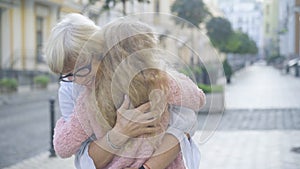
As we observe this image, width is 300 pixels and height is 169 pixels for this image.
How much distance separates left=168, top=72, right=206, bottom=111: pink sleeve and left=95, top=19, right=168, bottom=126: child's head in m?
0.05

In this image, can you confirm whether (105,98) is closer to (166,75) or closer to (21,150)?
(166,75)

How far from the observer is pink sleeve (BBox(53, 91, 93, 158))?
1.78 meters

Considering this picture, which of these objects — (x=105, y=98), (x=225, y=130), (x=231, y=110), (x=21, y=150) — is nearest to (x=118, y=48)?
(x=105, y=98)

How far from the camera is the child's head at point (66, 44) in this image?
176 cm

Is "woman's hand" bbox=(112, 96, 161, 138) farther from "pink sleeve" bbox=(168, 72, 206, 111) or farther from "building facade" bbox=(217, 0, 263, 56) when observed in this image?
"building facade" bbox=(217, 0, 263, 56)

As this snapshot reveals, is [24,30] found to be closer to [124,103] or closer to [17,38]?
[17,38]

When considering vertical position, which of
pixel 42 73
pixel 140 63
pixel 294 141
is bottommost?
pixel 42 73

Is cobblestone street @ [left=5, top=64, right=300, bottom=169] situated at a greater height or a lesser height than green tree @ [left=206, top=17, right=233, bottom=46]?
greater

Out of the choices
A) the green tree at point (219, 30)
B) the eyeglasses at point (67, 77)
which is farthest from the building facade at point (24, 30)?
the eyeglasses at point (67, 77)

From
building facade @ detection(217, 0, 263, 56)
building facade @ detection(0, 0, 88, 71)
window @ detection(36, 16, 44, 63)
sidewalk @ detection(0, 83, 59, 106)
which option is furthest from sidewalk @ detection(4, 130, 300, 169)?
building facade @ detection(217, 0, 263, 56)

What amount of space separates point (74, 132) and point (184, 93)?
428 millimetres

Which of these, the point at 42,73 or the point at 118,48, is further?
the point at 42,73

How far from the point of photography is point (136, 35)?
1681 mm

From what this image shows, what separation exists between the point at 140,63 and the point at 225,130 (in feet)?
27.9
